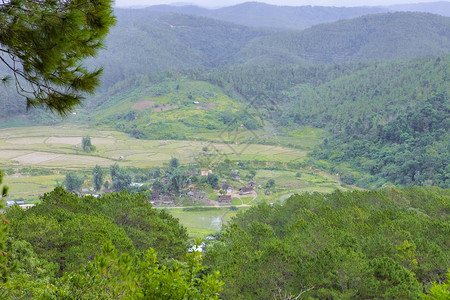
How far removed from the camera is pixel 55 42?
3293mm

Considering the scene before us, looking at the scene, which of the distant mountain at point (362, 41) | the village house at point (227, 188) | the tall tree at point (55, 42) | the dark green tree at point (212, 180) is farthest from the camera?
the distant mountain at point (362, 41)

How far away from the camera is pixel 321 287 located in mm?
8133

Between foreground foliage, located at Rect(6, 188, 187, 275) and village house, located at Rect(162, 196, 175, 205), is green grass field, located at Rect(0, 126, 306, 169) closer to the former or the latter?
village house, located at Rect(162, 196, 175, 205)

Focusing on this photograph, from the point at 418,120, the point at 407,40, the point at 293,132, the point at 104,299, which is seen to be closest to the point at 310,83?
the point at 293,132

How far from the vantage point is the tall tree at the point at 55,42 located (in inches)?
128

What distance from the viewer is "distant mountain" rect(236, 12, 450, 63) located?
102 meters

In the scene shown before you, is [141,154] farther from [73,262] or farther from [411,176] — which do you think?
[73,262]

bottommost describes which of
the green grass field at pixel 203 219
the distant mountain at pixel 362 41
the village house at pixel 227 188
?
the village house at pixel 227 188

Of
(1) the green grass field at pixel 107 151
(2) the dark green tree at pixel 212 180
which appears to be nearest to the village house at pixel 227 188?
(2) the dark green tree at pixel 212 180

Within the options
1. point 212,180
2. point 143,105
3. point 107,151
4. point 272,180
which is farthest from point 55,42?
point 143,105

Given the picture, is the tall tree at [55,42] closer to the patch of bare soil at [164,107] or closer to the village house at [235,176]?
the village house at [235,176]

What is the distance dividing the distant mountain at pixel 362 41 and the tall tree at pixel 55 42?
3805 inches

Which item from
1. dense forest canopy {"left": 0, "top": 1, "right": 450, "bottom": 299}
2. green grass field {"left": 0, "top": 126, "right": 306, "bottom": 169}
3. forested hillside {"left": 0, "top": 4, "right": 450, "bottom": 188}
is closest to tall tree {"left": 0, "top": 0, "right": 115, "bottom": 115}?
dense forest canopy {"left": 0, "top": 1, "right": 450, "bottom": 299}

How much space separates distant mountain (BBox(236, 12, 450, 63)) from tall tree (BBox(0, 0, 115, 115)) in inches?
3805
